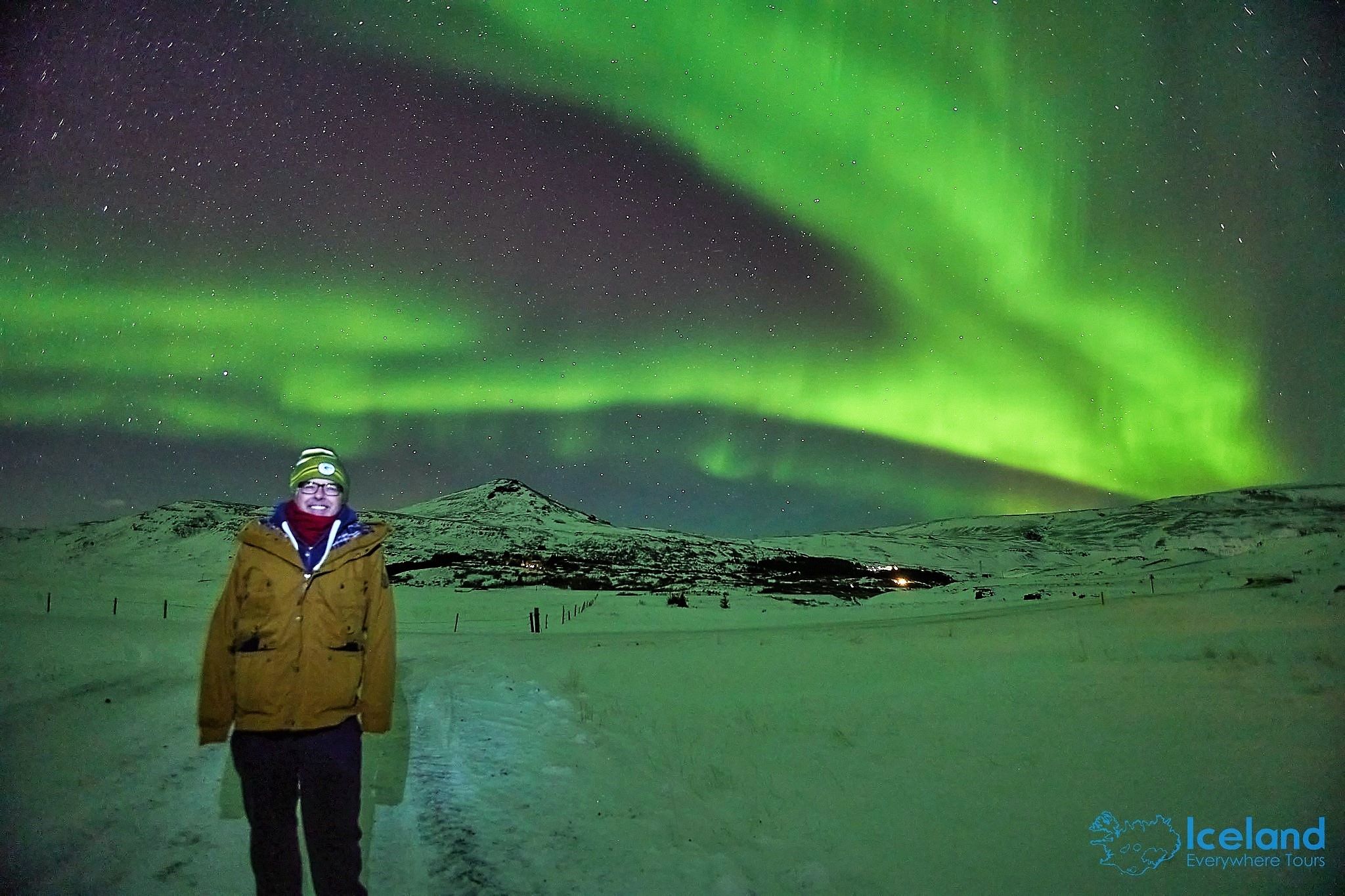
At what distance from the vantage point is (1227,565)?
47.1m

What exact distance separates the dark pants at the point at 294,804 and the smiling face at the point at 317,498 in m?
1.26

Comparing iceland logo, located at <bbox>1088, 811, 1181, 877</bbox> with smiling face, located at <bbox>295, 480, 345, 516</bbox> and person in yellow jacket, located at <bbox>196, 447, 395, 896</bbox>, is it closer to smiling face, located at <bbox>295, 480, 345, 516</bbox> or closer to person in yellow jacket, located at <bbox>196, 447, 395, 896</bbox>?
person in yellow jacket, located at <bbox>196, 447, 395, 896</bbox>

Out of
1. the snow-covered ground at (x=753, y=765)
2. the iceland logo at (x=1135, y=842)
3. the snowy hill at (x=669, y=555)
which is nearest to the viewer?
the snow-covered ground at (x=753, y=765)

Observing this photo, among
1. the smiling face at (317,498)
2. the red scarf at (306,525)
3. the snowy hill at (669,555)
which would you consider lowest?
the snowy hill at (669,555)

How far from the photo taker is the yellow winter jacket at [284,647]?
4211 millimetres

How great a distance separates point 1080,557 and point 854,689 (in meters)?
174

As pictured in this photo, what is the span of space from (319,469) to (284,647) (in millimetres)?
1042

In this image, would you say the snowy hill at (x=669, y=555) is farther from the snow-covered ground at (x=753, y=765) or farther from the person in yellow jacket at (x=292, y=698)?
the person in yellow jacket at (x=292, y=698)

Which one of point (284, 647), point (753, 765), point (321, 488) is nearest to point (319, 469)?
point (321, 488)

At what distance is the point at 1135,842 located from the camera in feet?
22.6

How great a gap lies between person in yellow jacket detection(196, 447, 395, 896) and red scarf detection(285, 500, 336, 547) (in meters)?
0.02

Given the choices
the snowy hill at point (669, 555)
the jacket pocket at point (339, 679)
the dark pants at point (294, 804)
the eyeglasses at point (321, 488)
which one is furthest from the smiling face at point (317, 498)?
the snowy hill at point (669, 555)

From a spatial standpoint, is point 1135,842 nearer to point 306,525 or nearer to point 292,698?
point 292,698

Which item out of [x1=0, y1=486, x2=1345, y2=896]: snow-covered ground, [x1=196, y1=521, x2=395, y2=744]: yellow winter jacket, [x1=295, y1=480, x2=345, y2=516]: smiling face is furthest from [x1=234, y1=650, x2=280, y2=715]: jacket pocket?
[x1=0, y1=486, x2=1345, y2=896]: snow-covered ground
